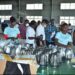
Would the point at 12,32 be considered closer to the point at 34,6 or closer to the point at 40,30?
the point at 40,30

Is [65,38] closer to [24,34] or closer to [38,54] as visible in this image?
[38,54]

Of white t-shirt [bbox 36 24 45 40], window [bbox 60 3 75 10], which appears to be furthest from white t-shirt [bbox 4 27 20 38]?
window [bbox 60 3 75 10]

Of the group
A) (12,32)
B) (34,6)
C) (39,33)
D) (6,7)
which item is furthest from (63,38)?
(6,7)

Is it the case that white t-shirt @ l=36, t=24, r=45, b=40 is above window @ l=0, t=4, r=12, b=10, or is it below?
above

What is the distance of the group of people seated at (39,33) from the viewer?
5488 mm

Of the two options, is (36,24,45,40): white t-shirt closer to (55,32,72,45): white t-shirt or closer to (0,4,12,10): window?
(55,32,72,45): white t-shirt

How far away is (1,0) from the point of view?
29203 millimetres

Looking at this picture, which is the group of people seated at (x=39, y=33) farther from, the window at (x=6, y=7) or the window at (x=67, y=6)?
the window at (x=6, y=7)

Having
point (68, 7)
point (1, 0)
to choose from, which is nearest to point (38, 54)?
point (68, 7)

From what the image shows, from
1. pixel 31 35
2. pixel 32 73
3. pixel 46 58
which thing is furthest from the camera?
pixel 31 35

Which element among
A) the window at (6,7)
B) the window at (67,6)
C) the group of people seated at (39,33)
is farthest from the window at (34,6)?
the group of people seated at (39,33)

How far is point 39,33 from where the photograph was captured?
8508 millimetres

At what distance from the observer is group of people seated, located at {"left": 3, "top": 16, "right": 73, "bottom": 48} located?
18.0 ft

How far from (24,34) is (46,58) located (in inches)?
166
